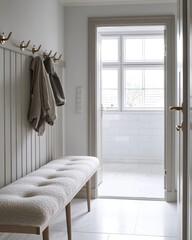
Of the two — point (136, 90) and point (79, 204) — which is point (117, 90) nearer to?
point (136, 90)

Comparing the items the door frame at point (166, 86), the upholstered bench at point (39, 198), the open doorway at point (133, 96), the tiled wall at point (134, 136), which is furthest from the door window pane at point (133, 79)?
the upholstered bench at point (39, 198)

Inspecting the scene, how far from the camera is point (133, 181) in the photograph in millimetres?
5734

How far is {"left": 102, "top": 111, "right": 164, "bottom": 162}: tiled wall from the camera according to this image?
24.0 feet

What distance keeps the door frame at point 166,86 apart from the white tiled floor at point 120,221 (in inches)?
14.0

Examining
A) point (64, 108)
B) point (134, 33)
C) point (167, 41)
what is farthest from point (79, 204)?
point (134, 33)

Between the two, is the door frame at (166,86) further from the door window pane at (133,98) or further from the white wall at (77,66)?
the door window pane at (133,98)

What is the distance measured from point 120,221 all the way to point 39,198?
4.99ft

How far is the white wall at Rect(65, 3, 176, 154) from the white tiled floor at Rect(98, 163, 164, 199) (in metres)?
0.75

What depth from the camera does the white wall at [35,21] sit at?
3.06m

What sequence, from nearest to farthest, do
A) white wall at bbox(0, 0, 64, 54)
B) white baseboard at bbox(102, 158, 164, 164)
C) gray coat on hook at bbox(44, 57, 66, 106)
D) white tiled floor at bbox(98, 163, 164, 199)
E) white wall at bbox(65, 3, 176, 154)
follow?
1. white wall at bbox(0, 0, 64, 54)
2. gray coat on hook at bbox(44, 57, 66, 106)
3. white wall at bbox(65, 3, 176, 154)
4. white tiled floor at bbox(98, 163, 164, 199)
5. white baseboard at bbox(102, 158, 164, 164)

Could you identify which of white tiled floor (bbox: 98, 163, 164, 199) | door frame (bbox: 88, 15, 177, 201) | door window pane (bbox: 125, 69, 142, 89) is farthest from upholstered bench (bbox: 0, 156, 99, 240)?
door window pane (bbox: 125, 69, 142, 89)

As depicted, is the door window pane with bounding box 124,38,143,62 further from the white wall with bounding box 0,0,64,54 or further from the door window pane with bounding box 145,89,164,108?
the white wall with bounding box 0,0,64,54

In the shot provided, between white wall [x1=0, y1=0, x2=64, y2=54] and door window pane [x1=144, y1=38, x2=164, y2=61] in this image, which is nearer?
white wall [x1=0, y1=0, x2=64, y2=54]

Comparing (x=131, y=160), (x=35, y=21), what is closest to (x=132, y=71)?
(x=131, y=160)
